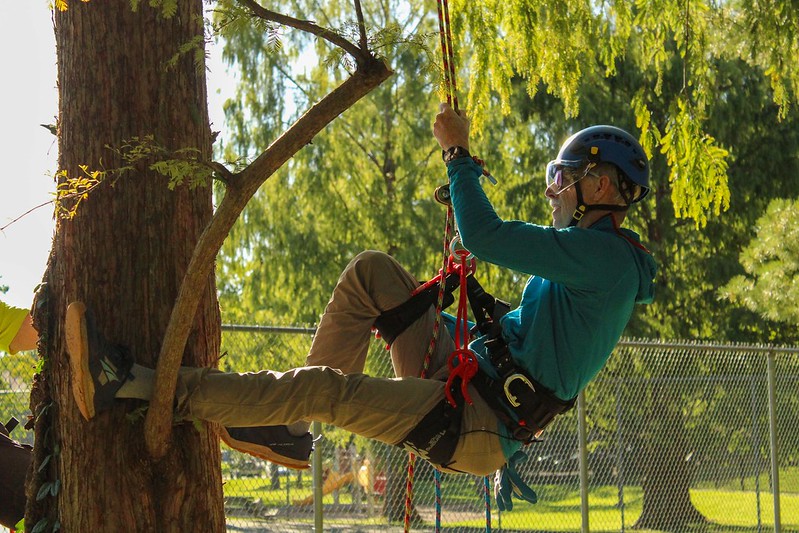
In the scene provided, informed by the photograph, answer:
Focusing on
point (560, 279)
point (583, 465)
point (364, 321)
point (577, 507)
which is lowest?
point (577, 507)

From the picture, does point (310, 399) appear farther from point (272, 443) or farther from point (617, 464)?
point (617, 464)

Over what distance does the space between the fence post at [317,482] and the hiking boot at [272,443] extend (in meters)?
2.43

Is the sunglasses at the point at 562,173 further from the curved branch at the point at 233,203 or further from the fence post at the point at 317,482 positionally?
the fence post at the point at 317,482

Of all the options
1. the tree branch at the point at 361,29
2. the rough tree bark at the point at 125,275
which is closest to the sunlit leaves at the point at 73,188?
the rough tree bark at the point at 125,275

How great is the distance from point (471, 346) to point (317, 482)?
272cm

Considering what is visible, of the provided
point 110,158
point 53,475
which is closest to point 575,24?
point 110,158

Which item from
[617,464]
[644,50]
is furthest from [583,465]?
[644,50]

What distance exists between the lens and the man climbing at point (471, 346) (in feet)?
12.4

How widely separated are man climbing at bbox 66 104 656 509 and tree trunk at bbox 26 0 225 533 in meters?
0.18

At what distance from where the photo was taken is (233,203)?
134 inches

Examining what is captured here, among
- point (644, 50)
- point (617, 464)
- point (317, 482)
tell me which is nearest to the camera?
point (317, 482)

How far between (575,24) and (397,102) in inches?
460

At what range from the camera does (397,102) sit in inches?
739

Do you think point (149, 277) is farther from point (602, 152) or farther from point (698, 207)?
point (698, 207)
